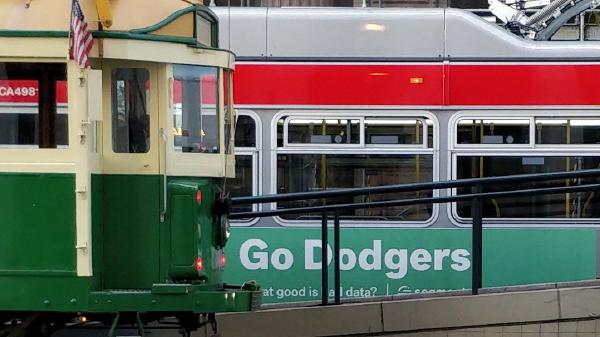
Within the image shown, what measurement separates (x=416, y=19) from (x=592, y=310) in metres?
3.75

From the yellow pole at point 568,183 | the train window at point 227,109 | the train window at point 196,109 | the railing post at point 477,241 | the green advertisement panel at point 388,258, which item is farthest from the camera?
the yellow pole at point 568,183

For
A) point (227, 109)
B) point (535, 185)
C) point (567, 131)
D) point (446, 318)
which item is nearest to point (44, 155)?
point (227, 109)

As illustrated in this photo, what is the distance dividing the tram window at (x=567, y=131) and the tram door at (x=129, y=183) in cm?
474

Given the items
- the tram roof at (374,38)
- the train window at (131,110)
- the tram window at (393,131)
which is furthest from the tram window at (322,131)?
the train window at (131,110)

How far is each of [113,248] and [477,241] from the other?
11.0ft

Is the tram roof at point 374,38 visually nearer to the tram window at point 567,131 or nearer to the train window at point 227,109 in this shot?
the tram window at point 567,131

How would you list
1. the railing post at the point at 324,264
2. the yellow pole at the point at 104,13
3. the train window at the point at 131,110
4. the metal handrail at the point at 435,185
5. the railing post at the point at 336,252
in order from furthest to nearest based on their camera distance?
1. the railing post at the point at 336,252
2. the railing post at the point at 324,264
3. the metal handrail at the point at 435,185
4. the train window at the point at 131,110
5. the yellow pole at the point at 104,13

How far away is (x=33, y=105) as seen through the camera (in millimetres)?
6418

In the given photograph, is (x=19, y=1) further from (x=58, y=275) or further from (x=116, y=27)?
(x=58, y=275)

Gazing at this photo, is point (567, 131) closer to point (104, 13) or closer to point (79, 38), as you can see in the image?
point (104, 13)

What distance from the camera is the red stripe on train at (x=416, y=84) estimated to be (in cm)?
1002

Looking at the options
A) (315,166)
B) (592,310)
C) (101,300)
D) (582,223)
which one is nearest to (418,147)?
(315,166)

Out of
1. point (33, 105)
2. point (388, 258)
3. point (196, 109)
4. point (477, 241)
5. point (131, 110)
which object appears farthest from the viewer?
point (388, 258)

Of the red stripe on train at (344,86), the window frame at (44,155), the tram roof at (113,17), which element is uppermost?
the tram roof at (113,17)
